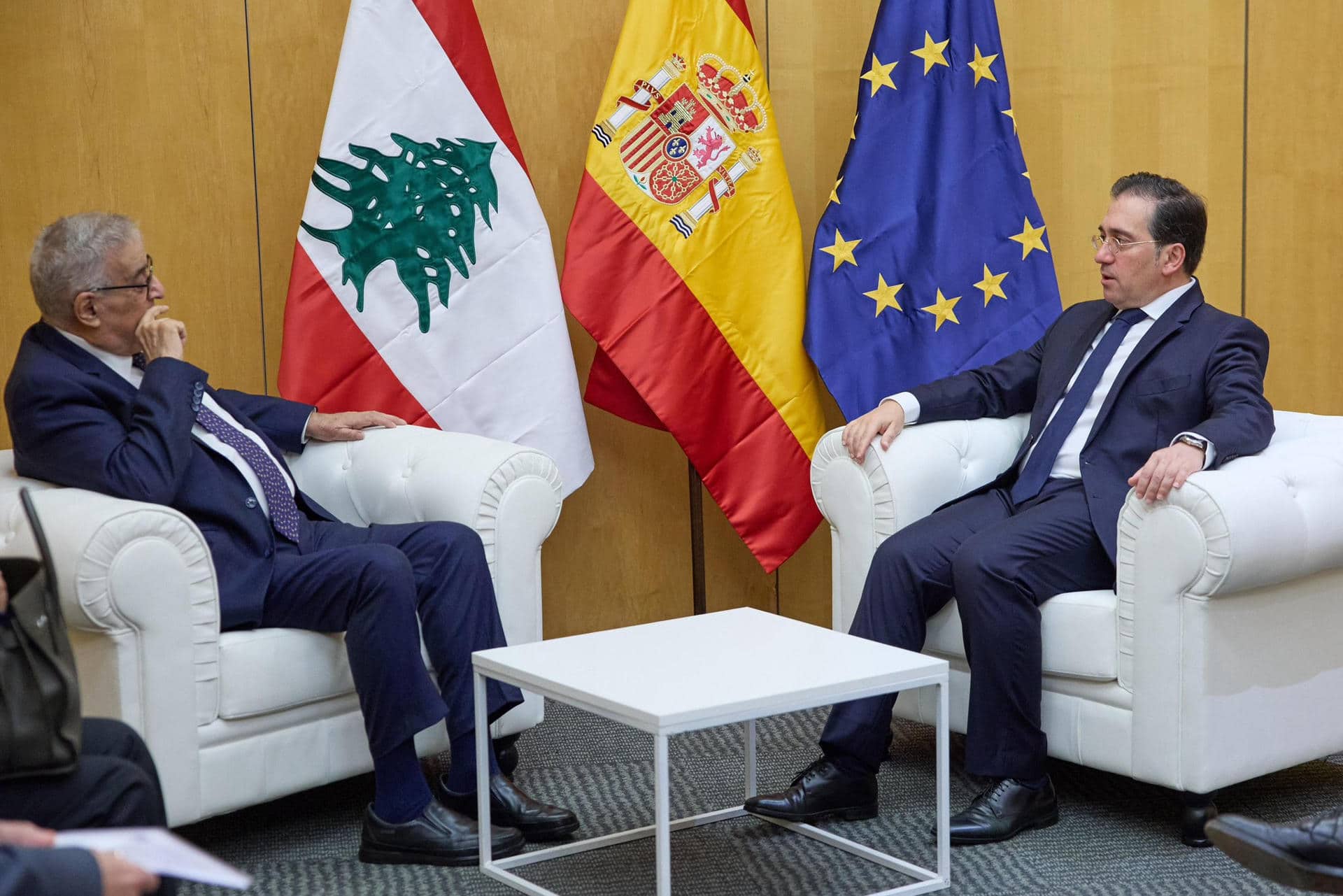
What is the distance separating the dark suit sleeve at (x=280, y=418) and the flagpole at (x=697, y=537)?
1.07m

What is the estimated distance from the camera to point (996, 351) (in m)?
3.71

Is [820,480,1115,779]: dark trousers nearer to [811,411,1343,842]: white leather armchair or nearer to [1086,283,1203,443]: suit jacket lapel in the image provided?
[811,411,1343,842]: white leather armchair

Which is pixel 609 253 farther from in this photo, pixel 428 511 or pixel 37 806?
pixel 37 806

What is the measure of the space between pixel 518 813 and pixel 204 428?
936 mm

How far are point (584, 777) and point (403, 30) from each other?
179cm

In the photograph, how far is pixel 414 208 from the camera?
342cm

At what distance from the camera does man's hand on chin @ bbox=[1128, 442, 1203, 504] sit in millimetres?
2506

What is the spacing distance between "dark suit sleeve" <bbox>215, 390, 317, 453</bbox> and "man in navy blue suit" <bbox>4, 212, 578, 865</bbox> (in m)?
0.36

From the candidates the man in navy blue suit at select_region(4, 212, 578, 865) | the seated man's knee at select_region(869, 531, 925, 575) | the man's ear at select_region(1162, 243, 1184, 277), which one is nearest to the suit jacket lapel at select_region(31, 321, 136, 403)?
the man in navy blue suit at select_region(4, 212, 578, 865)

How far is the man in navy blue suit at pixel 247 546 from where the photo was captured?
2506 mm

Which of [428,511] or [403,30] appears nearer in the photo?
[428,511]

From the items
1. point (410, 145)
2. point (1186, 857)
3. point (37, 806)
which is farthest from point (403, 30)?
point (1186, 857)

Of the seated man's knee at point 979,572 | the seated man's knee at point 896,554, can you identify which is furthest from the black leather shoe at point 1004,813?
the seated man's knee at point 896,554

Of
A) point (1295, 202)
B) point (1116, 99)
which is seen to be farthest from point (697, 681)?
point (1295, 202)
